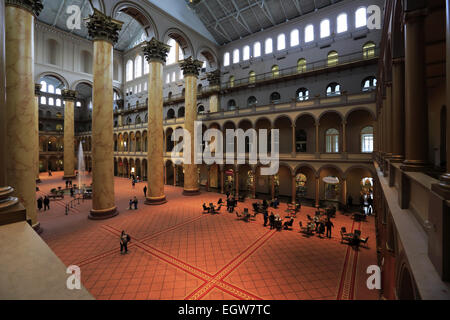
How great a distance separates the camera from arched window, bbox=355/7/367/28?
65.3 ft

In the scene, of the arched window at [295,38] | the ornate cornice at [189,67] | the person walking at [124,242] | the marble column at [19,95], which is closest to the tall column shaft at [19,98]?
the marble column at [19,95]

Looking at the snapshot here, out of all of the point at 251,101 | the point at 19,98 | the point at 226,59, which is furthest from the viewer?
the point at 226,59

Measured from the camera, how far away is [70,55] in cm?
3350

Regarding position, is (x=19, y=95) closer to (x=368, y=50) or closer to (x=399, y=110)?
(x=399, y=110)

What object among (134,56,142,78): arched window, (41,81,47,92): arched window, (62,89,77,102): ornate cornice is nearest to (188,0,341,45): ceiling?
(134,56,142,78): arched window

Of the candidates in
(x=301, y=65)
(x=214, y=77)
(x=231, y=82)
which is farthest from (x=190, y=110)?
(x=301, y=65)

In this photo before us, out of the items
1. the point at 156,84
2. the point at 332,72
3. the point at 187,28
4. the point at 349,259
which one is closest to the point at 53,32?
the point at 187,28

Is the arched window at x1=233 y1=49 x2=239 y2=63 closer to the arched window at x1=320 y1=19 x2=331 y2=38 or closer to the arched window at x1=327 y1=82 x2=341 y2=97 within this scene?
the arched window at x1=320 y1=19 x2=331 y2=38

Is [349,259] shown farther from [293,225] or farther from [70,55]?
[70,55]

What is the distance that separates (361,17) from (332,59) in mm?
4262

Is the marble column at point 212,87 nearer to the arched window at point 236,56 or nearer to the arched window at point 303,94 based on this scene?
the arched window at point 236,56

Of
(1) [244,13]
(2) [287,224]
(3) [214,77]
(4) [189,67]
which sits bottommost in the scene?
(2) [287,224]

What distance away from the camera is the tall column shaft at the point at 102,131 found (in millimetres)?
13578

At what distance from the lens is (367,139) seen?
1859 cm
